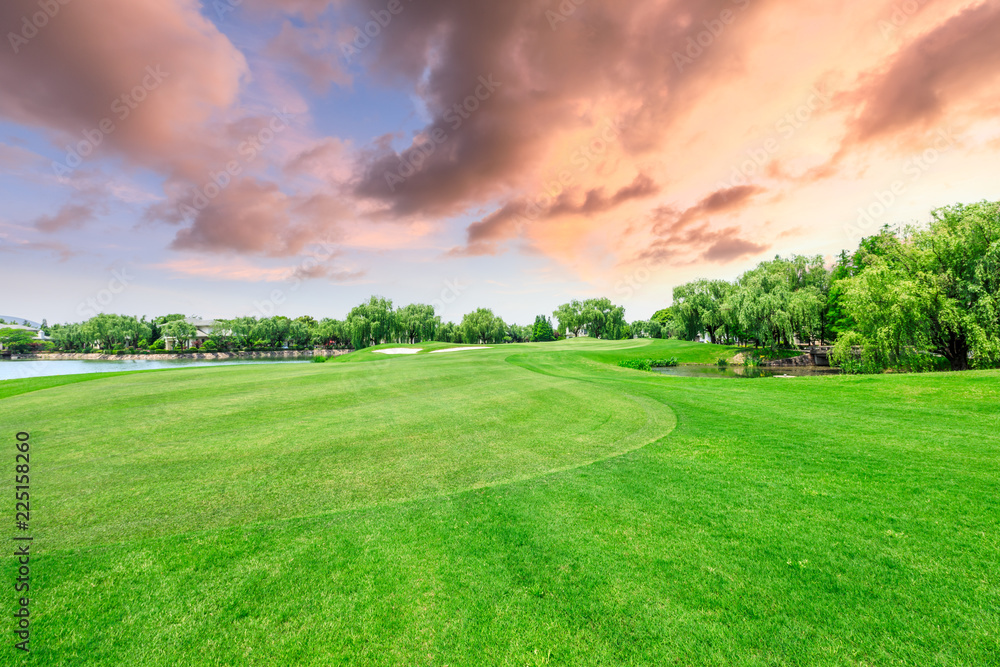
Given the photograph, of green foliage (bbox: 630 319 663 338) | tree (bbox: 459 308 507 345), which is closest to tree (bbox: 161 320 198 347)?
tree (bbox: 459 308 507 345)

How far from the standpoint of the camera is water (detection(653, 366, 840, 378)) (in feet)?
103

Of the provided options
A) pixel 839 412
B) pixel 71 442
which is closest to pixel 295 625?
pixel 71 442

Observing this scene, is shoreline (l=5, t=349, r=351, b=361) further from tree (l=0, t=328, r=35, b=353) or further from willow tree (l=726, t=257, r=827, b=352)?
willow tree (l=726, t=257, r=827, b=352)

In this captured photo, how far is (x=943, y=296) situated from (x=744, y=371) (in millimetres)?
14778

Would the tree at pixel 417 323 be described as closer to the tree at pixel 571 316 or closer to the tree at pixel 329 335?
the tree at pixel 329 335

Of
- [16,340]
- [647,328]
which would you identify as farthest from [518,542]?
[16,340]

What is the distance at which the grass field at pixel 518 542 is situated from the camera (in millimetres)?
2891

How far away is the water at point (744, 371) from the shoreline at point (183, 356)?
70555 millimetres

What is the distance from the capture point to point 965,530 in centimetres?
423

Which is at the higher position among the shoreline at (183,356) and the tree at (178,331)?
the tree at (178,331)

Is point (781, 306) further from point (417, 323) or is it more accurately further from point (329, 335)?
point (329, 335)

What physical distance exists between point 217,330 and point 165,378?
127 metres

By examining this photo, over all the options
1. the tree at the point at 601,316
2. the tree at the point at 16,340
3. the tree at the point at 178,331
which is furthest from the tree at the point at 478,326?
the tree at the point at 16,340

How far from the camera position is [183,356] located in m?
85.9
